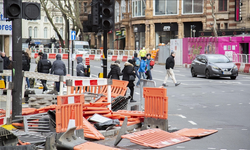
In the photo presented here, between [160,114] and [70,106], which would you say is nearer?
[70,106]

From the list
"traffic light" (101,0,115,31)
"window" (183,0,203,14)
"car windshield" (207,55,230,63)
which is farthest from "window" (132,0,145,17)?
"traffic light" (101,0,115,31)

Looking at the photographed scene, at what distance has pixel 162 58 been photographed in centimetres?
4353

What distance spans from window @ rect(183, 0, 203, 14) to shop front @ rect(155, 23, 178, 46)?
234 centimetres

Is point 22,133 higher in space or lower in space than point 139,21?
lower

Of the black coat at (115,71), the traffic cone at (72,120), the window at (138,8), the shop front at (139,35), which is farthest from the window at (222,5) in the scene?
the traffic cone at (72,120)

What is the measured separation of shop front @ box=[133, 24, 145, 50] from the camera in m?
55.9

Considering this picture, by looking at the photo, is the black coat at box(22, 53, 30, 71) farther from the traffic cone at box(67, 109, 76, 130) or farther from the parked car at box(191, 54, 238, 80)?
the traffic cone at box(67, 109, 76, 130)

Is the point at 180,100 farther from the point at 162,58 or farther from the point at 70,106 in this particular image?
the point at 162,58

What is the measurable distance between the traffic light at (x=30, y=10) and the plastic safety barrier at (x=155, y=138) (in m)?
3.22

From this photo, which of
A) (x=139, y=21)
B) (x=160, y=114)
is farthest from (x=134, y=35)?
(x=160, y=114)

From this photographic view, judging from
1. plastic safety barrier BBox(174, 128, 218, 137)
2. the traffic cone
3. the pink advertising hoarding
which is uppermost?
the pink advertising hoarding

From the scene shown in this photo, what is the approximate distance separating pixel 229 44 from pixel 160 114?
27.4 m

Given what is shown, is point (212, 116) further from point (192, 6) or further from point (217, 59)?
point (192, 6)

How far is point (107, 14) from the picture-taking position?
11711mm
